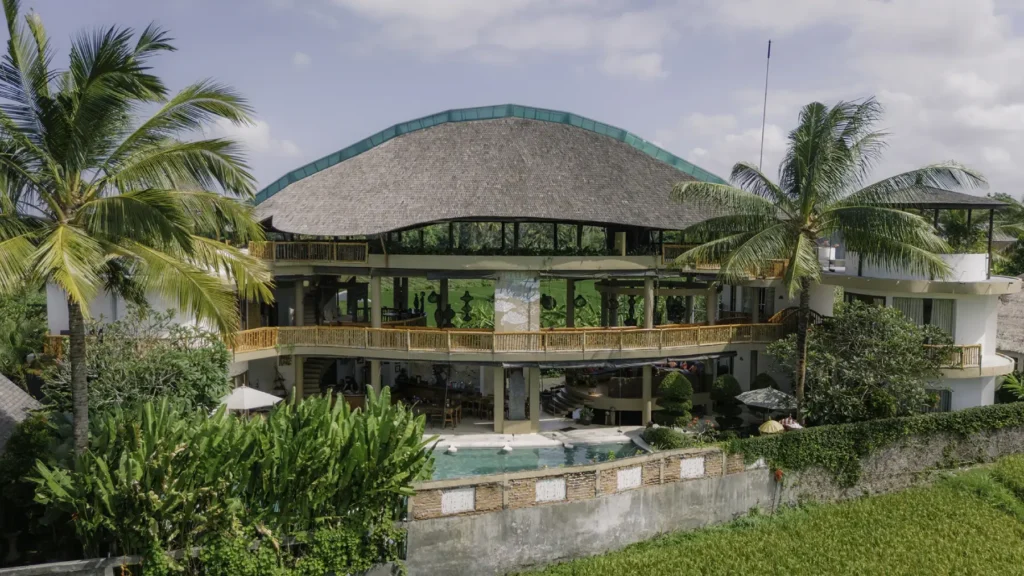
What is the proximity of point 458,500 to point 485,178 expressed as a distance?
13628 millimetres

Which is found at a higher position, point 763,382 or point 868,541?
point 763,382

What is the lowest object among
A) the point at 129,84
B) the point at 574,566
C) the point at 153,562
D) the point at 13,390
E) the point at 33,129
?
the point at 574,566

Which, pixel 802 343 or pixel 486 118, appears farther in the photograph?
pixel 486 118

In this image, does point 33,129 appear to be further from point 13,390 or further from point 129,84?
point 13,390

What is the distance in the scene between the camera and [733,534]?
19.5 m

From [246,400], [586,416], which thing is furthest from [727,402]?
[246,400]

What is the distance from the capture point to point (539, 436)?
2711cm

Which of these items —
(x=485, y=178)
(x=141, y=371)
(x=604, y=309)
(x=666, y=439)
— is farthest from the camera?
(x=604, y=309)

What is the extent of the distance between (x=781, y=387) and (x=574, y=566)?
1521 centimetres

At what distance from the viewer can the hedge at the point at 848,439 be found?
20.9 metres

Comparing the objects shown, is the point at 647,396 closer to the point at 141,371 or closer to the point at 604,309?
the point at 604,309

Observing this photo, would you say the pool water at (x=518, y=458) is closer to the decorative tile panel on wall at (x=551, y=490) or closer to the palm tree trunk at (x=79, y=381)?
the decorative tile panel on wall at (x=551, y=490)

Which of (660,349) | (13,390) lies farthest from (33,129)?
(660,349)

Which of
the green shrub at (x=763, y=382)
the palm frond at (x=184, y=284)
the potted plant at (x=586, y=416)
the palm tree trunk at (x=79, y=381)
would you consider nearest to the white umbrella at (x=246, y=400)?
the palm tree trunk at (x=79, y=381)
